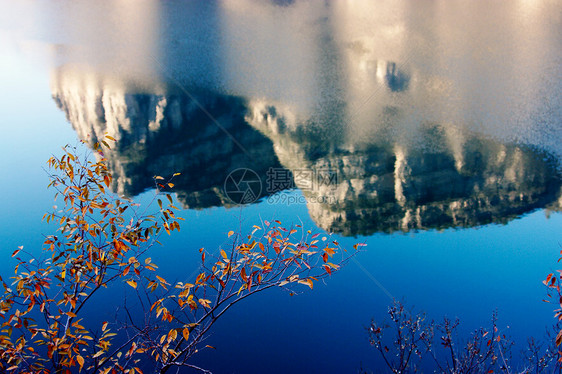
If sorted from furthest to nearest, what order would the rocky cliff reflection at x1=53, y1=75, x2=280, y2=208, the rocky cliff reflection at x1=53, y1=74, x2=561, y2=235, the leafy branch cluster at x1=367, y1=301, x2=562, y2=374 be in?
the rocky cliff reflection at x1=53, y1=75, x2=280, y2=208, the rocky cliff reflection at x1=53, y1=74, x2=561, y2=235, the leafy branch cluster at x1=367, y1=301, x2=562, y2=374

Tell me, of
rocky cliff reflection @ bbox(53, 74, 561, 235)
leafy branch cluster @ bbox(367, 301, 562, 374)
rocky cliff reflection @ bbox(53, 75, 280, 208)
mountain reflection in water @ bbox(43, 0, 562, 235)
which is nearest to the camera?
leafy branch cluster @ bbox(367, 301, 562, 374)

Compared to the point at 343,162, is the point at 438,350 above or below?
below

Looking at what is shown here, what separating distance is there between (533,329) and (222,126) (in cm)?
671

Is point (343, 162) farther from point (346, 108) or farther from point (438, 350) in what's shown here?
point (438, 350)

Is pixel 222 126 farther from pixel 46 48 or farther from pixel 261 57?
pixel 46 48

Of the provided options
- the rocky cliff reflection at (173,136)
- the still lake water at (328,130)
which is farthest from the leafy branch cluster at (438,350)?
the rocky cliff reflection at (173,136)

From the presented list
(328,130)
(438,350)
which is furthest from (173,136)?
(438,350)

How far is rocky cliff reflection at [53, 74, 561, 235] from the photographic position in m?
6.57

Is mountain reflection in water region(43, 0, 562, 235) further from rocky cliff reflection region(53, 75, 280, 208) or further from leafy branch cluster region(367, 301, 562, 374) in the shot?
leafy branch cluster region(367, 301, 562, 374)

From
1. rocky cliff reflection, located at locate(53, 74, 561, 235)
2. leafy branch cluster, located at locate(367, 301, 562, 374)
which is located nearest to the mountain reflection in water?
rocky cliff reflection, located at locate(53, 74, 561, 235)

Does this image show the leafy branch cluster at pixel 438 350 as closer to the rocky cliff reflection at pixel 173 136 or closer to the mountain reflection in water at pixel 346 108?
the mountain reflection in water at pixel 346 108

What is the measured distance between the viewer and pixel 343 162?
25.3 ft

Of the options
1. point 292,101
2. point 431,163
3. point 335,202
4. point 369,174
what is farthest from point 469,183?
point 292,101

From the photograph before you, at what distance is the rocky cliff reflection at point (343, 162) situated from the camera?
657 cm
